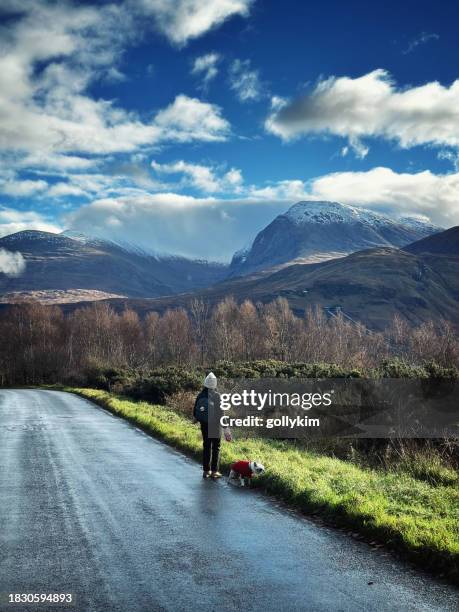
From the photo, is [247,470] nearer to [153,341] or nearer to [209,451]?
[209,451]

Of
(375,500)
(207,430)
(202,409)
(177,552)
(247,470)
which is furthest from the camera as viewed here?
(202,409)

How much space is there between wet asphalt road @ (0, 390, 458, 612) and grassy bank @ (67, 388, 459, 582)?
16.5 inches

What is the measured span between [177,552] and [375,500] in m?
3.71

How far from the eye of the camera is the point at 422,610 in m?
5.39

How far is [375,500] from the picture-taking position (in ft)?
30.7

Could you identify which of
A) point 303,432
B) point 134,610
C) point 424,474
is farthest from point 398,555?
point 303,432

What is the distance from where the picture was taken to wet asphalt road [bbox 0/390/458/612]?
5.69m

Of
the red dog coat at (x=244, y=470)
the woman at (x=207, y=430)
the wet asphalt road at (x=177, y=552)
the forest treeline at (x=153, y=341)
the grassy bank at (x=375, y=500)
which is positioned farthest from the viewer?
the forest treeline at (x=153, y=341)

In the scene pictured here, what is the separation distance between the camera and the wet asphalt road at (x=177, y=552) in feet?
18.7

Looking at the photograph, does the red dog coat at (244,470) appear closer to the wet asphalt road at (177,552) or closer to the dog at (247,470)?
the dog at (247,470)

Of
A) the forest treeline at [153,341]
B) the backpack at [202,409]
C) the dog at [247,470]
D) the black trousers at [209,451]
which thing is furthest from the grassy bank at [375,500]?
the forest treeline at [153,341]

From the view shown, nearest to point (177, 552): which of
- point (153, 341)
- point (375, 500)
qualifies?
point (375, 500)

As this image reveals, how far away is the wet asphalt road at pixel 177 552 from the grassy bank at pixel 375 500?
420mm

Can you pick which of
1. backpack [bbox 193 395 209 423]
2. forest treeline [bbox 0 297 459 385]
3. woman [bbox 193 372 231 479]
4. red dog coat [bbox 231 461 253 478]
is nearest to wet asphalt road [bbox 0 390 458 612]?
woman [bbox 193 372 231 479]
